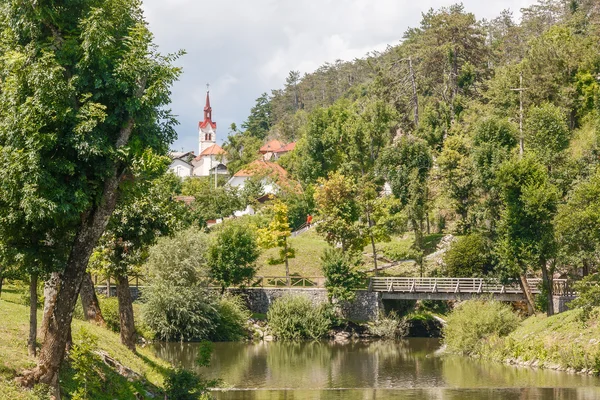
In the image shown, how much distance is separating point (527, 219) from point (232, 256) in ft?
68.6

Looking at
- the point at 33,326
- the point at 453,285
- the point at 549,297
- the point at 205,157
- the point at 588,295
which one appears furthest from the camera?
the point at 205,157

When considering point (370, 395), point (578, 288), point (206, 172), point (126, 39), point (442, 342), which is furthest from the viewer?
point (206, 172)

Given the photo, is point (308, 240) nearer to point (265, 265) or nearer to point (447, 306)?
point (265, 265)

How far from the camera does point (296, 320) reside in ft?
161

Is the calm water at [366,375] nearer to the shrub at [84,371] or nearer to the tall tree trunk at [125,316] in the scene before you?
the tall tree trunk at [125,316]

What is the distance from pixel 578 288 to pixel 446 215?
29.0 meters

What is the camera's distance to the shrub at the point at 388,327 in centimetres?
5019

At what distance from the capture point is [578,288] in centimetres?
3519

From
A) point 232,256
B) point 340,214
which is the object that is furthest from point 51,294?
point 340,214

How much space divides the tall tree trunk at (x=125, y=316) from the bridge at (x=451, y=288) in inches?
1074

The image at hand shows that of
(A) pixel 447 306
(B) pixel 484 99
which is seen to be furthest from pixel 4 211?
(B) pixel 484 99

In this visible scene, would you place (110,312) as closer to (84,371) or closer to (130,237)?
(130,237)

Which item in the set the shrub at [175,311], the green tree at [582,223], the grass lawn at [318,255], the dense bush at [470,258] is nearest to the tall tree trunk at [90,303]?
the shrub at [175,311]

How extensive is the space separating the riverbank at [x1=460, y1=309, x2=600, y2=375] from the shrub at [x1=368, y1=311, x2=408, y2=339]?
33.2 ft
